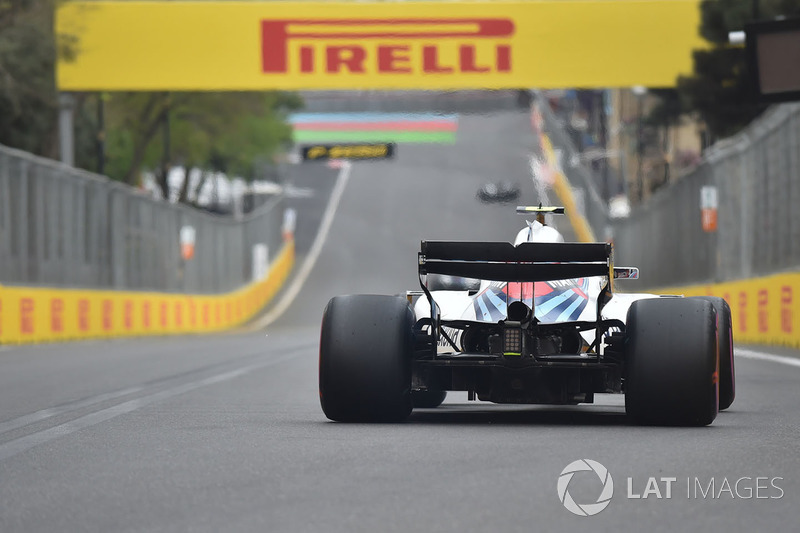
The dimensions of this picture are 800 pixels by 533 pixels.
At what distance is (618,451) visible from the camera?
8.01m

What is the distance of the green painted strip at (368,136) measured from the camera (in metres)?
117

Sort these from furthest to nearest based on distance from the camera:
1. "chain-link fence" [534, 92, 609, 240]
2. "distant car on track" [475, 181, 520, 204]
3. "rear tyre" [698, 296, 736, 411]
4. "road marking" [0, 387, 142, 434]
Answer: "distant car on track" [475, 181, 520, 204]
"chain-link fence" [534, 92, 609, 240]
"rear tyre" [698, 296, 736, 411]
"road marking" [0, 387, 142, 434]

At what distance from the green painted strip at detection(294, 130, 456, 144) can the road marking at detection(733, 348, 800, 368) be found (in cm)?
9452

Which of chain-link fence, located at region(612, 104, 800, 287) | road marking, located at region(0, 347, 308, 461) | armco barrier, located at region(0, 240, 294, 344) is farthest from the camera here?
armco barrier, located at region(0, 240, 294, 344)

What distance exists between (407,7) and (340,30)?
1.46 meters

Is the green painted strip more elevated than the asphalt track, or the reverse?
the green painted strip

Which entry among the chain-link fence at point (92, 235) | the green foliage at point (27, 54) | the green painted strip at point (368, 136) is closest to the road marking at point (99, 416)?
the chain-link fence at point (92, 235)

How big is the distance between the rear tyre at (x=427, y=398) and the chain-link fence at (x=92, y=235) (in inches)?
632

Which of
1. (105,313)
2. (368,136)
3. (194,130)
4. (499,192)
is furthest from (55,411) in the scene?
(368,136)

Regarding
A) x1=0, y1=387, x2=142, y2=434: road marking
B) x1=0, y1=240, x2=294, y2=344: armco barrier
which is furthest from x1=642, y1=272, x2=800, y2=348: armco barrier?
x1=0, y1=387, x2=142, y2=434: road marking

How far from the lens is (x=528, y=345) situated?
9.62 metres

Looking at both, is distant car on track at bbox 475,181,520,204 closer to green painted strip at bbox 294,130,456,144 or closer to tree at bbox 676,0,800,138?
green painted strip at bbox 294,130,456,144

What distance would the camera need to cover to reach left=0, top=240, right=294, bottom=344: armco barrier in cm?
2592

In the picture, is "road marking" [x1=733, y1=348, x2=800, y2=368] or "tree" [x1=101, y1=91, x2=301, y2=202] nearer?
"road marking" [x1=733, y1=348, x2=800, y2=368]
